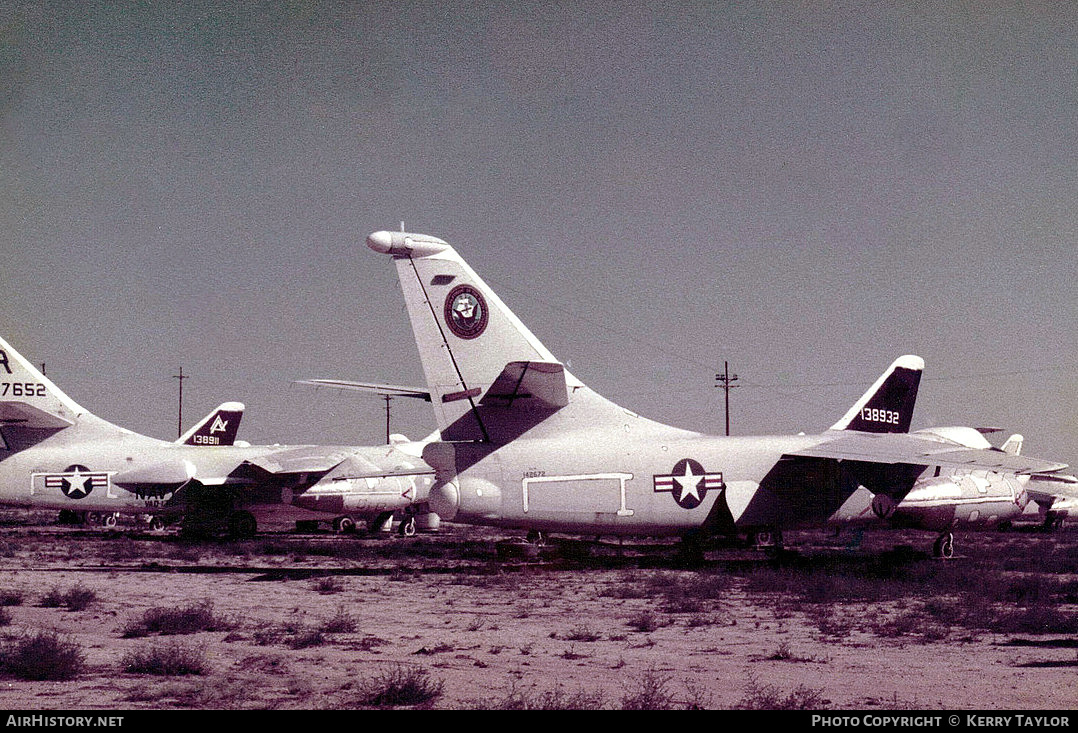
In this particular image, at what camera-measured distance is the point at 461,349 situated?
67.5 feet

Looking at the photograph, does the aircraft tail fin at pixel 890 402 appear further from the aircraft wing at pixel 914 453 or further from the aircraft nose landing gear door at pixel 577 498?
the aircraft nose landing gear door at pixel 577 498

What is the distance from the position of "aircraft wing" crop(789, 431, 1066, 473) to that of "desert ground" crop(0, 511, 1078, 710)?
222 cm

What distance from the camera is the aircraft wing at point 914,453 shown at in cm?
1930

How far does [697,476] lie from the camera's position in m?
21.9

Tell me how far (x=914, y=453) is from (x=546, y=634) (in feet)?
38.9

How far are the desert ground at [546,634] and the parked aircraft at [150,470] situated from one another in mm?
12956

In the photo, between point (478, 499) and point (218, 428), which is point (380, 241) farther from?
point (218, 428)

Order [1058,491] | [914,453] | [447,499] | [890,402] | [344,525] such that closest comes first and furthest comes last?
[447,499] → [914,453] → [890,402] → [344,525] → [1058,491]

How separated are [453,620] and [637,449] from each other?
8.19 metres

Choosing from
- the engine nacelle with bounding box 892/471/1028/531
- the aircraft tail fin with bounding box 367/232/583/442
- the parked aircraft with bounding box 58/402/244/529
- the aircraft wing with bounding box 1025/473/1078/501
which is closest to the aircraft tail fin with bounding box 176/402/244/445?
the parked aircraft with bounding box 58/402/244/529

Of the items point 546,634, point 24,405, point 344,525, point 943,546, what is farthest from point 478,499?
point 344,525
